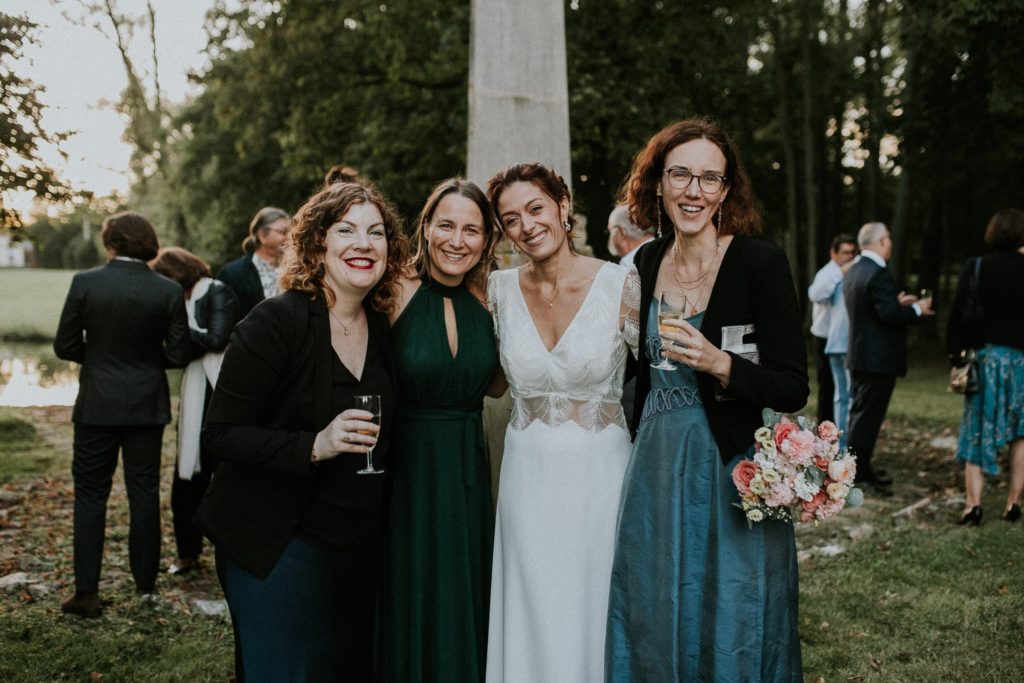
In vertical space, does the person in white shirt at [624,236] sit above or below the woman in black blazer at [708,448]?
above

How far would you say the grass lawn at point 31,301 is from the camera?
31.4 ft

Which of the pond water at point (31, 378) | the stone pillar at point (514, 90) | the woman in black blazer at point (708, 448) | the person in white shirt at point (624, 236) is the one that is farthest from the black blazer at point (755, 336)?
the pond water at point (31, 378)

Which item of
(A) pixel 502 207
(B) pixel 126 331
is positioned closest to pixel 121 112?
(B) pixel 126 331

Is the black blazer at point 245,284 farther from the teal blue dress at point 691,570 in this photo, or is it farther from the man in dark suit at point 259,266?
the teal blue dress at point 691,570

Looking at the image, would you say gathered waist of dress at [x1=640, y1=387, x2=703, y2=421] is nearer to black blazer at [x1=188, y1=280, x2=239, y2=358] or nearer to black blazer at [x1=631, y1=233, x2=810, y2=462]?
black blazer at [x1=631, y1=233, x2=810, y2=462]

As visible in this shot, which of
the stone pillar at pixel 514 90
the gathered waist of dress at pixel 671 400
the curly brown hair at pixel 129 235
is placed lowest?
the gathered waist of dress at pixel 671 400

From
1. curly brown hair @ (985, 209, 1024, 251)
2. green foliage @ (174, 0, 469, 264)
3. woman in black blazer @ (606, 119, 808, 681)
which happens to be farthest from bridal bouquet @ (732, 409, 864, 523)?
green foliage @ (174, 0, 469, 264)

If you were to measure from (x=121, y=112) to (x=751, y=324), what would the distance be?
64.5 feet

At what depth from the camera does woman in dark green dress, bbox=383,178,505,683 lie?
320 cm

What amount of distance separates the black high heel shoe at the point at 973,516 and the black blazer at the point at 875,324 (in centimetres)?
142

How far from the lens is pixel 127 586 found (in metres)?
5.60

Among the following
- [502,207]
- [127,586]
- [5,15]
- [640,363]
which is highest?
[5,15]

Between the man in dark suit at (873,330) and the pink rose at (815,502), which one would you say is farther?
the man in dark suit at (873,330)

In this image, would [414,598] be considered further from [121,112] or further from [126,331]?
[121,112]
